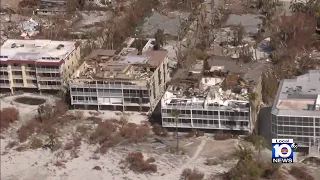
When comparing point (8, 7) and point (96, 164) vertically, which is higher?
point (8, 7)

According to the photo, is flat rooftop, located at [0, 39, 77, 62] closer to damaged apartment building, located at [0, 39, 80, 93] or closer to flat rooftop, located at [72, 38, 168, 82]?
damaged apartment building, located at [0, 39, 80, 93]

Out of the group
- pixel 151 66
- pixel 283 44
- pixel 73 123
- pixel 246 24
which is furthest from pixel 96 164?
pixel 246 24

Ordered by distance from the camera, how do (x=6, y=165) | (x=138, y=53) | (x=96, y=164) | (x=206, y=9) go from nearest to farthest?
1. (x=6, y=165)
2. (x=96, y=164)
3. (x=138, y=53)
4. (x=206, y=9)

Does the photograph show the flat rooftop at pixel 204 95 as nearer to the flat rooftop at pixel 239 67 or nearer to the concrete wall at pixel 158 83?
the concrete wall at pixel 158 83

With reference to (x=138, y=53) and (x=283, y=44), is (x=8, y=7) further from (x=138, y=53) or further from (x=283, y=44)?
(x=283, y=44)

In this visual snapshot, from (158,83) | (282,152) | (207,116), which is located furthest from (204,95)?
(282,152)

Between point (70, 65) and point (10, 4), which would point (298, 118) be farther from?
point (10, 4)

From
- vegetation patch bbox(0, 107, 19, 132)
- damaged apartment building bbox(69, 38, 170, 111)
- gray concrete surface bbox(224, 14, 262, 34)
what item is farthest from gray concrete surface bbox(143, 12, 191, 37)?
vegetation patch bbox(0, 107, 19, 132)
